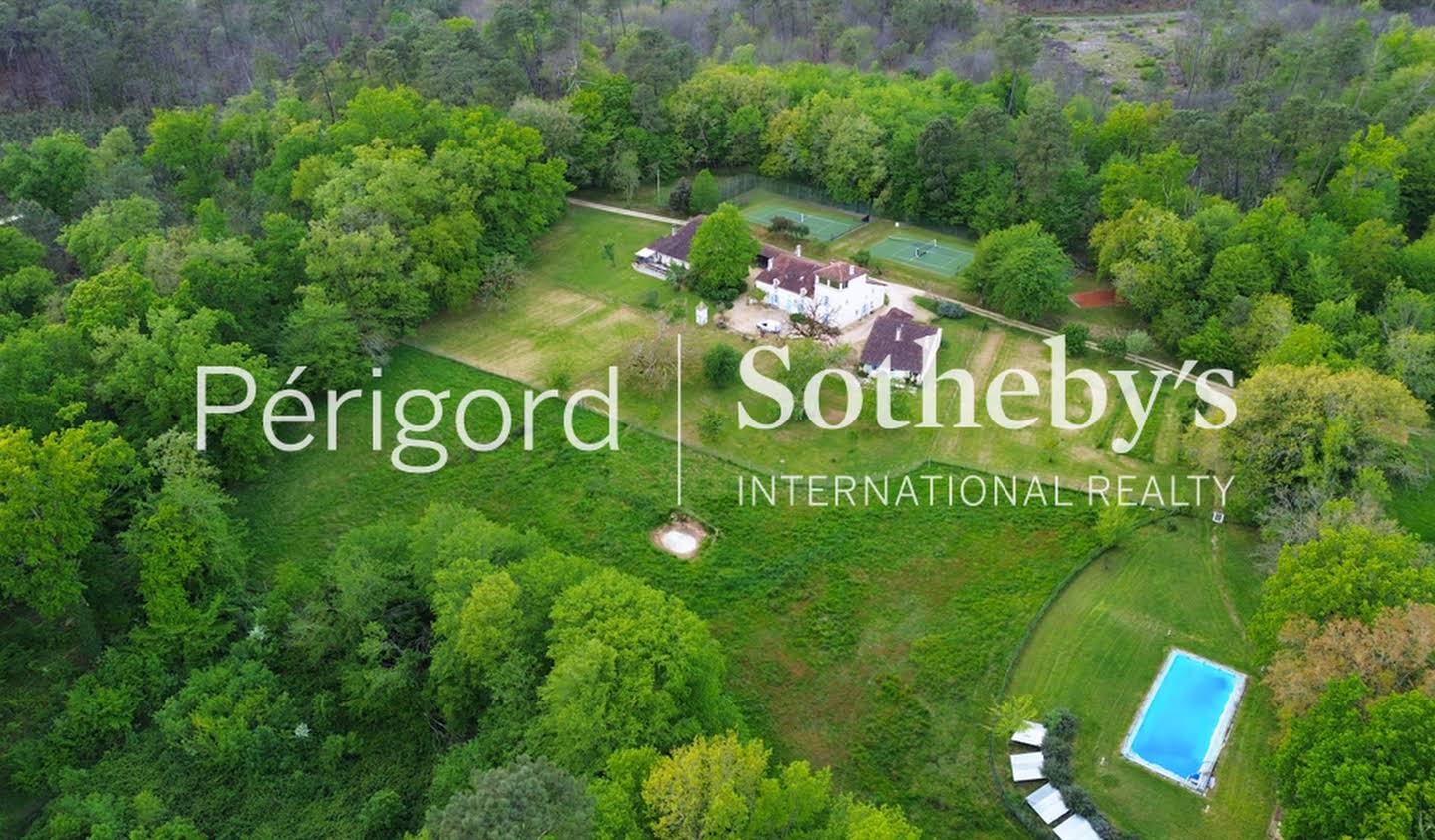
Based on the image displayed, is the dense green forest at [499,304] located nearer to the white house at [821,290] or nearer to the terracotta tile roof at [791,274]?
the white house at [821,290]

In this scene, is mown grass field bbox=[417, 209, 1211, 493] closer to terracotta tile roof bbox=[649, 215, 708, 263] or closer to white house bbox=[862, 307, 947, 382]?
white house bbox=[862, 307, 947, 382]

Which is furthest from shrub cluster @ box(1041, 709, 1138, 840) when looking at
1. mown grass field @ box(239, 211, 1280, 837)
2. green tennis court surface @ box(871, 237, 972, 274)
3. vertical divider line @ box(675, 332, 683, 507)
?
green tennis court surface @ box(871, 237, 972, 274)

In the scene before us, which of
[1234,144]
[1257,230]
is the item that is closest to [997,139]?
[1234,144]

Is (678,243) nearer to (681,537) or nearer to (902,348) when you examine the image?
(902,348)

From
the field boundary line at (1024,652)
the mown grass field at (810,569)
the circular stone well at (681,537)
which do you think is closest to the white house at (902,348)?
the mown grass field at (810,569)

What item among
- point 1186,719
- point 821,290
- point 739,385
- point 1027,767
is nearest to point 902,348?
point 821,290
